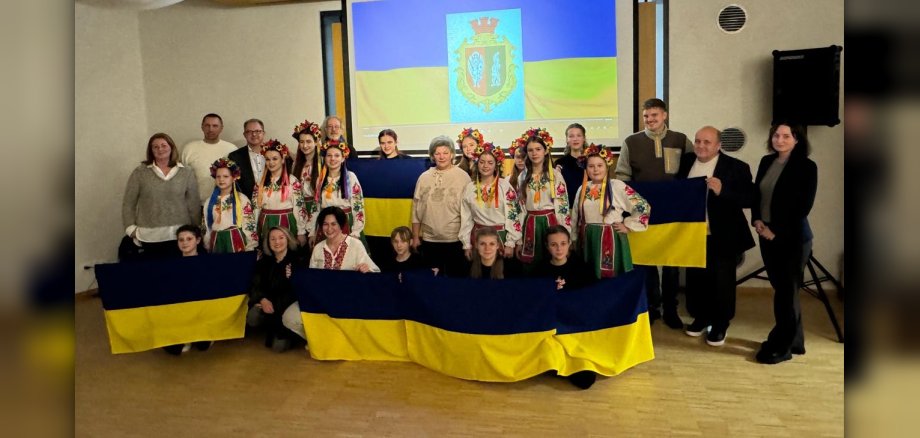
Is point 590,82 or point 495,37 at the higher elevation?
point 495,37

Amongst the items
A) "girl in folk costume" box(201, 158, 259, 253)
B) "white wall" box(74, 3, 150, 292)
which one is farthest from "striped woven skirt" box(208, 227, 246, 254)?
"white wall" box(74, 3, 150, 292)

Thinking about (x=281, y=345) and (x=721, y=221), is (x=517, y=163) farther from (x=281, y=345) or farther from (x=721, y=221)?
(x=281, y=345)

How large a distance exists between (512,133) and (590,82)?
2.61 feet

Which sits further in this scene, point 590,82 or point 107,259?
point 107,259

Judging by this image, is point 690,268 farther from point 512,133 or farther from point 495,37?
point 495,37

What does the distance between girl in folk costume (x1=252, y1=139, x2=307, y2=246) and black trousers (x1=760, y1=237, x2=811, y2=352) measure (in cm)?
294

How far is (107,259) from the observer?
20.0ft

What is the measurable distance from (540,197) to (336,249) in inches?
51.7

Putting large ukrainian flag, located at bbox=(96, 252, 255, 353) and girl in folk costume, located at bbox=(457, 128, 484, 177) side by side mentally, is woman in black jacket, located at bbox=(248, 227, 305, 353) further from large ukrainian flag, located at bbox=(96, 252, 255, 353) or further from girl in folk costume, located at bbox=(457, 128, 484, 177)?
girl in folk costume, located at bbox=(457, 128, 484, 177)

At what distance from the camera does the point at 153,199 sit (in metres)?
4.60

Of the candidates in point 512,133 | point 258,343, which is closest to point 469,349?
point 258,343

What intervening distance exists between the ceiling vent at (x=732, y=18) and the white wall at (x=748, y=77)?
0.04m

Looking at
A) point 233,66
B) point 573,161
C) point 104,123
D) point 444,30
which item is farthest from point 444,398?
point 104,123

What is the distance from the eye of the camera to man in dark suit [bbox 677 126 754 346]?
3922mm
